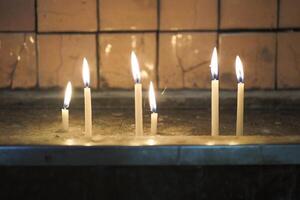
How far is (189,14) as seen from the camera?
1.76m

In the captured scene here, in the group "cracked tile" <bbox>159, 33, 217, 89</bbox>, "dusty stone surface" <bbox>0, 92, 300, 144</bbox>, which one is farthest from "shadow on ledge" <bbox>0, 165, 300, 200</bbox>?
"cracked tile" <bbox>159, 33, 217, 89</bbox>

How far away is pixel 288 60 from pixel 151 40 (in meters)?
0.44

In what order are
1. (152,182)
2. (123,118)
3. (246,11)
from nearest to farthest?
(152,182) → (123,118) → (246,11)

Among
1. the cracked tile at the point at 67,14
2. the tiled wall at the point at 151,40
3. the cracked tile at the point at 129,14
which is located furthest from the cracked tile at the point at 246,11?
the cracked tile at the point at 67,14

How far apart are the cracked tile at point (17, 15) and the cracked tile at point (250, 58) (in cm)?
61

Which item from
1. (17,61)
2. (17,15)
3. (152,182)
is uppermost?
(17,15)

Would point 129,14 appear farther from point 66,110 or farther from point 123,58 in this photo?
Result: point 66,110

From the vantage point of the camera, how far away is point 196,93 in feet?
5.88

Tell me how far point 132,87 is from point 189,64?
200 millimetres

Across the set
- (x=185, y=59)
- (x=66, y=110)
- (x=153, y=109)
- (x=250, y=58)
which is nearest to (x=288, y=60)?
(x=250, y=58)

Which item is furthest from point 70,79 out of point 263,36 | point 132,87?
point 263,36

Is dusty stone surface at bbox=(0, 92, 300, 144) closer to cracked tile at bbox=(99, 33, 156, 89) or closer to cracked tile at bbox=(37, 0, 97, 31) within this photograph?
cracked tile at bbox=(99, 33, 156, 89)

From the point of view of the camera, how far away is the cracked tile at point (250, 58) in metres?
1.77

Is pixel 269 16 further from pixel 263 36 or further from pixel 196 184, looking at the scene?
pixel 196 184
